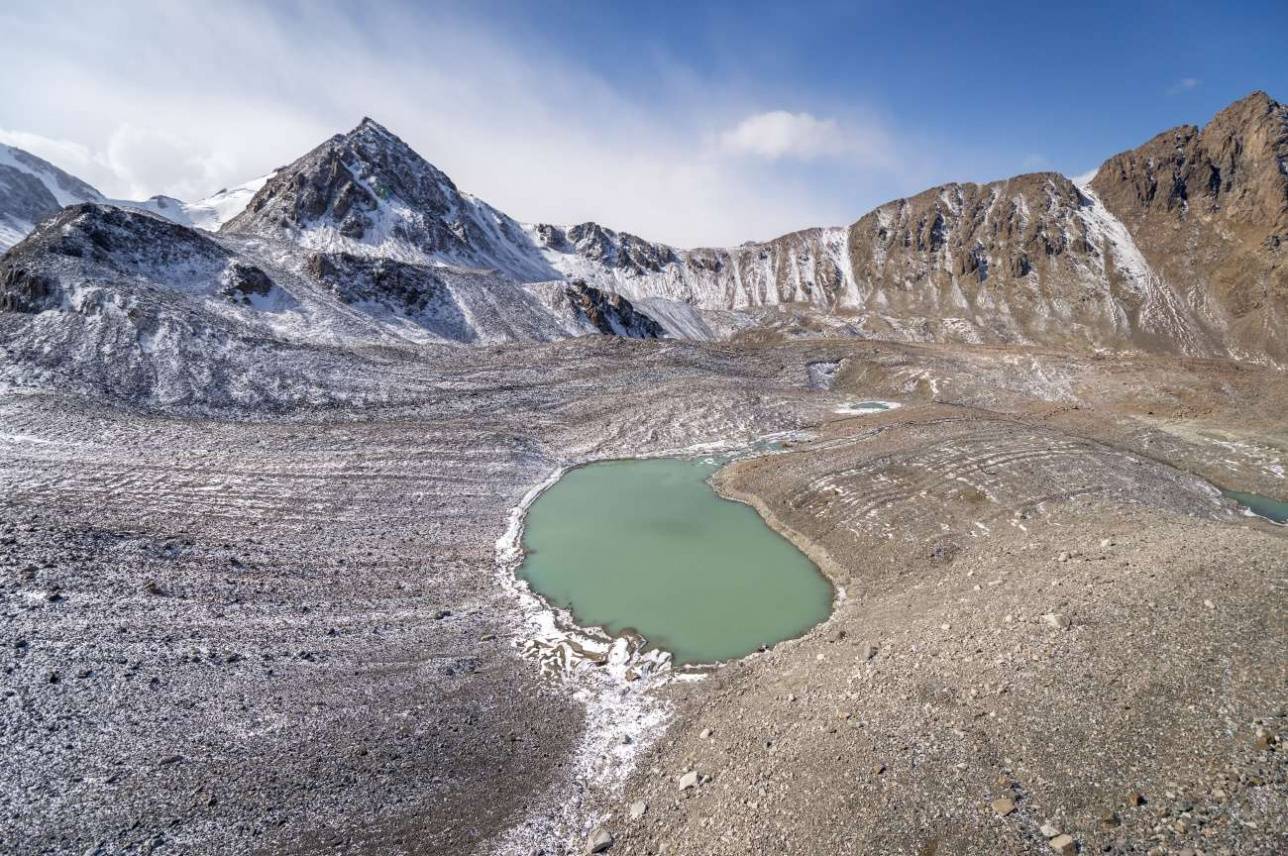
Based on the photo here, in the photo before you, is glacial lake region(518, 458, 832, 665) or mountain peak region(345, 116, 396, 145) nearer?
glacial lake region(518, 458, 832, 665)

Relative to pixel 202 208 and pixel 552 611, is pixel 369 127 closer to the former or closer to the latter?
pixel 202 208

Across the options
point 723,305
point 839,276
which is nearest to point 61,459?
point 723,305

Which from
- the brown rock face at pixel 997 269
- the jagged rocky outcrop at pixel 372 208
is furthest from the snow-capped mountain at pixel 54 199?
the brown rock face at pixel 997 269

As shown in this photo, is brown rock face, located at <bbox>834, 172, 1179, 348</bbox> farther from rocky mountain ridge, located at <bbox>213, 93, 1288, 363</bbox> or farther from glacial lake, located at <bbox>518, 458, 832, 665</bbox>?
glacial lake, located at <bbox>518, 458, 832, 665</bbox>

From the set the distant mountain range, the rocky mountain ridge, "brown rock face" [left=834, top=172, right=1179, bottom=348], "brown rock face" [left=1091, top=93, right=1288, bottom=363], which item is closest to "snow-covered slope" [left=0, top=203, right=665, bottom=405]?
the distant mountain range

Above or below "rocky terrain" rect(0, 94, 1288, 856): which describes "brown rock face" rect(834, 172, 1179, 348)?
above

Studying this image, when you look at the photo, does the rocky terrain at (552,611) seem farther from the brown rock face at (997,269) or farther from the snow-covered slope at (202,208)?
the snow-covered slope at (202,208)
